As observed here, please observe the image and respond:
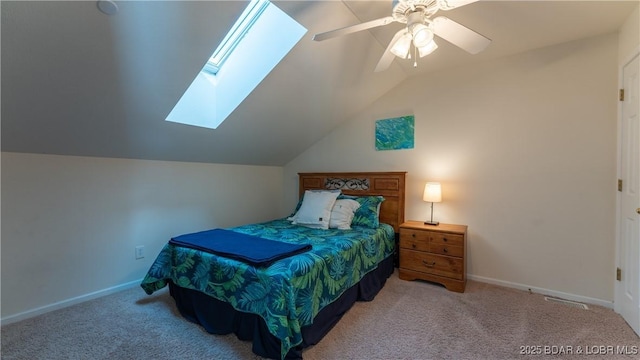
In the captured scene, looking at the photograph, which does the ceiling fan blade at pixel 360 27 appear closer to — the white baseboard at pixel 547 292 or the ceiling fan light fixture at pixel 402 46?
the ceiling fan light fixture at pixel 402 46

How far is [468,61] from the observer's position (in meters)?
2.80

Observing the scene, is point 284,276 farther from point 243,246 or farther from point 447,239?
point 447,239

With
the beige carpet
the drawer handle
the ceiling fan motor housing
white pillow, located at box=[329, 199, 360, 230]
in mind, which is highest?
the ceiling fan motor housing

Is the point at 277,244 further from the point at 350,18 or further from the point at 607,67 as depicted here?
the point at 607,67

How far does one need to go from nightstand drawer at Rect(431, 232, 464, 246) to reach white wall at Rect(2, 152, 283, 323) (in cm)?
270

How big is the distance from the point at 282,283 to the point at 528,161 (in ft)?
8.63

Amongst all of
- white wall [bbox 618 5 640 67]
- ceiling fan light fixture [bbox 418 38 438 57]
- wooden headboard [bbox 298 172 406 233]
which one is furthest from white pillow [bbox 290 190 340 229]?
white wall [bbox 618 5 640 67]

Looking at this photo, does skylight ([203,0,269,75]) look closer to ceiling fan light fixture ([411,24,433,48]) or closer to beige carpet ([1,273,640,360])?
ceiling fan light fixture ([411,24,433,48])

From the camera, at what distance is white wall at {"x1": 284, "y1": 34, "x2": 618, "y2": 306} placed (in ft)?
7.43

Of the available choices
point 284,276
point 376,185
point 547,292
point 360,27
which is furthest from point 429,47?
point 547,292

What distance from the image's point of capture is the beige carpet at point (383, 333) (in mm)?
1641

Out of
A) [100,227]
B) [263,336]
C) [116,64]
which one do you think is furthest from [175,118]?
[263,336]

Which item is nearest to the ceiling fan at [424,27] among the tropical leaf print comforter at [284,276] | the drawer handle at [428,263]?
the tropical leaf print comforter at [284,276]

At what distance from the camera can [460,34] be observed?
1.51m
